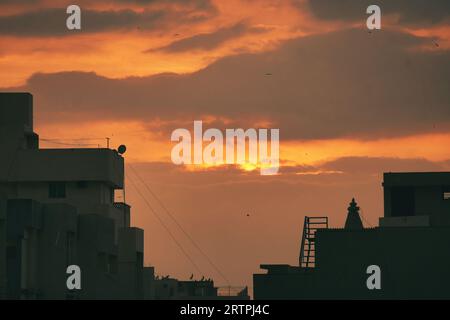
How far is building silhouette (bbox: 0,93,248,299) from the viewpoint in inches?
3051

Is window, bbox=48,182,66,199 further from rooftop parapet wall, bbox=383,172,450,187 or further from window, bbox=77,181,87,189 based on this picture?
rooftop parapet wall, bbox=383,172,450,187

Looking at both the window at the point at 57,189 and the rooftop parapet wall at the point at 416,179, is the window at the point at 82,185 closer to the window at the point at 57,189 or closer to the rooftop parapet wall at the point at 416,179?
the window at the point at 57,189

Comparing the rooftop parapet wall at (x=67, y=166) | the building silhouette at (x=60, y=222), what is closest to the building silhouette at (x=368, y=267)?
the building silhouette at (x=60, y=222)

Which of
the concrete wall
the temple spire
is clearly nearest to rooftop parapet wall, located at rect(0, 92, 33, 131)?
the concrete wall

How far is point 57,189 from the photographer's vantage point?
97.6 metres

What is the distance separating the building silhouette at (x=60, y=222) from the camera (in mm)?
77500

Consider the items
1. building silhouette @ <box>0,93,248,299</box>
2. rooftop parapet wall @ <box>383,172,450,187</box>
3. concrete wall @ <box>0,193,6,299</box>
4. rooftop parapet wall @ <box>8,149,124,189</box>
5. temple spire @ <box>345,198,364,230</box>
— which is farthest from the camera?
rooftop parapet wall @ <box>8,149,124,189</box>

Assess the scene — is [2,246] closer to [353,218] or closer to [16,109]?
[16,109]

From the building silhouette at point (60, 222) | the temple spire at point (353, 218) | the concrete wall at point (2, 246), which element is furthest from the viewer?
the temple spire at point (353, 218)

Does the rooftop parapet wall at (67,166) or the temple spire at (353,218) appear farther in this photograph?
the rooftop parapet wall at (67,166)

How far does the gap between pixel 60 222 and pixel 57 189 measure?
16378mm

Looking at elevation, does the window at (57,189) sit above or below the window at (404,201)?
above
